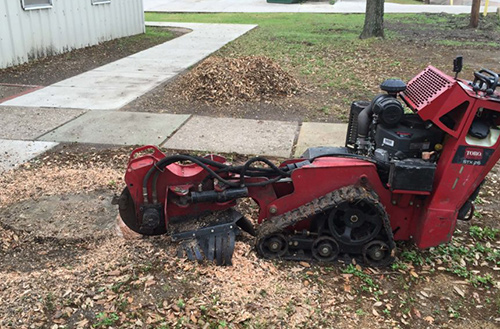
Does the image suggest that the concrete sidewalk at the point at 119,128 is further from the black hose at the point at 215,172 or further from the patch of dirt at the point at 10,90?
the black hose at the point at 215,172

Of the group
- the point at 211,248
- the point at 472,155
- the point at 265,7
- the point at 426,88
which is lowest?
the point at 211,248

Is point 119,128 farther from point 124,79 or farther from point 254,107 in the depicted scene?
point 124,79

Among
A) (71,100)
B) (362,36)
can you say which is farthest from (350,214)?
(362,36)

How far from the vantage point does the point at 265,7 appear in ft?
95.8

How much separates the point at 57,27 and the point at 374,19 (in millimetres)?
9426

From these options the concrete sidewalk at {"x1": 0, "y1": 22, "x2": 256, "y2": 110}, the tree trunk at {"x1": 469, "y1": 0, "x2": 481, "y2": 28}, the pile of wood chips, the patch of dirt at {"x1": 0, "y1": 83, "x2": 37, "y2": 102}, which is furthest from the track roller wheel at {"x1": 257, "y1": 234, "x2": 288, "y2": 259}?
the tree trunk at {"x1": 469, "y1": 0, "x2": 481, "y2": 28}

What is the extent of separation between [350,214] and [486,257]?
1.33m

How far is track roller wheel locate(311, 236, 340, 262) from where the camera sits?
3.61m

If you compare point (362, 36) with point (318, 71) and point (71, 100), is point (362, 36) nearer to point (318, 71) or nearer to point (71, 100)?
point (318, 71)

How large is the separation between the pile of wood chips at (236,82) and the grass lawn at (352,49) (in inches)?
32.3

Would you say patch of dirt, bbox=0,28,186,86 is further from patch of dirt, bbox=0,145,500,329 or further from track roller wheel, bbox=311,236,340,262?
track roller wheel, bbox=311,236,340,262

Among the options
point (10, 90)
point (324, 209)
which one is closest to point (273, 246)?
point (324, 209)

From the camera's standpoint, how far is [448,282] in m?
3.58

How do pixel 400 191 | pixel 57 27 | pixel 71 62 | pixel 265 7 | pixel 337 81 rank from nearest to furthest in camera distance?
pixel 400 191 < pixel 337 81 < pixel 71 62 < pixel 57 27 < pixel 265 7
